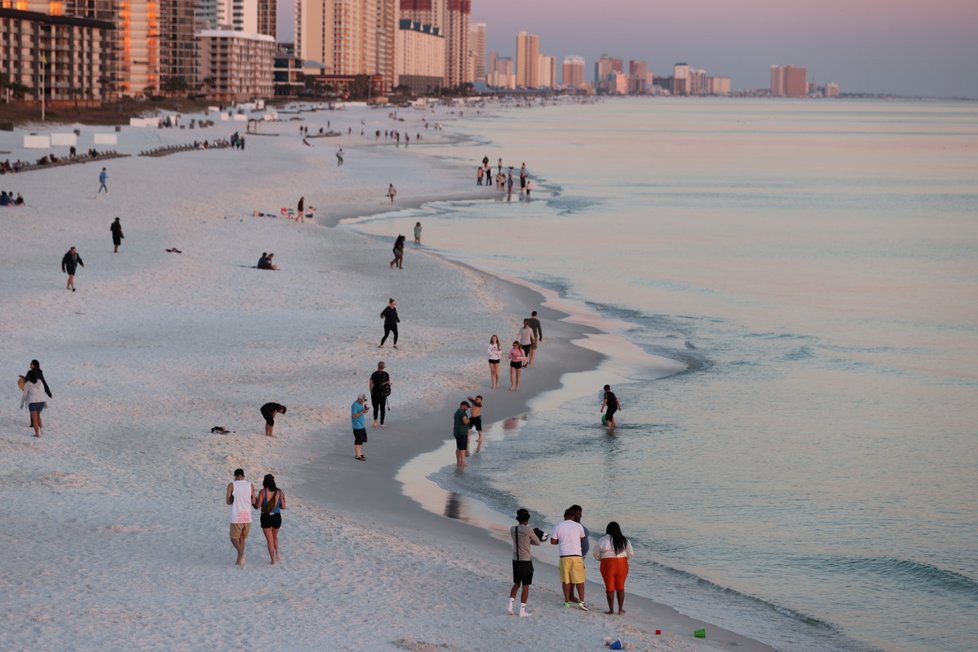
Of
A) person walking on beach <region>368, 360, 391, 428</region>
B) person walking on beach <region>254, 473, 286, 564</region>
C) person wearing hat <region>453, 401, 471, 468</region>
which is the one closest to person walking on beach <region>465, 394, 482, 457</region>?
person wearing hat <region>453, 401, 471, 468</region>

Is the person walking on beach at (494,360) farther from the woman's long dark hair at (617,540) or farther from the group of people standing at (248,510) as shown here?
the woman's long dark hair at (617,540)

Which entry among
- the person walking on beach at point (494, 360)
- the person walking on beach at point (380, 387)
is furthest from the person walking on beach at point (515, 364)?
the person walking on beach at point (380, 387)

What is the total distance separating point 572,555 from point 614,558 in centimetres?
51

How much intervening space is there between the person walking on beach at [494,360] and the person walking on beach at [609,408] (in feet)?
9.97

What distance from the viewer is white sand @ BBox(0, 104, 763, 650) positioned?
46.7ft

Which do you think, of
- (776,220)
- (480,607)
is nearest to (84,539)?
(480,607)

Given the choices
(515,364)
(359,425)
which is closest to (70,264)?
(515,364)

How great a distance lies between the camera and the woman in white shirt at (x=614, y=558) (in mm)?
14758

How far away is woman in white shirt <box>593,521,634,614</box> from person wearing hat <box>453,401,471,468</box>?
6.74 meters

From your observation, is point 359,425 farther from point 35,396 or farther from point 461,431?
point 35,396

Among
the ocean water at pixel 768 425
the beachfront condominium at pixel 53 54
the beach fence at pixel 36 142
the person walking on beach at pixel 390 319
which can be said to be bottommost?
the ocean water at pixel 768 425

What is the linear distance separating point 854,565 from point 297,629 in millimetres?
8425

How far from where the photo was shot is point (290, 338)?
99.8 ft

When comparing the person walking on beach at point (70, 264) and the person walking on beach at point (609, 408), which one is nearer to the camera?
the person walking on beach at point (609, 408)
